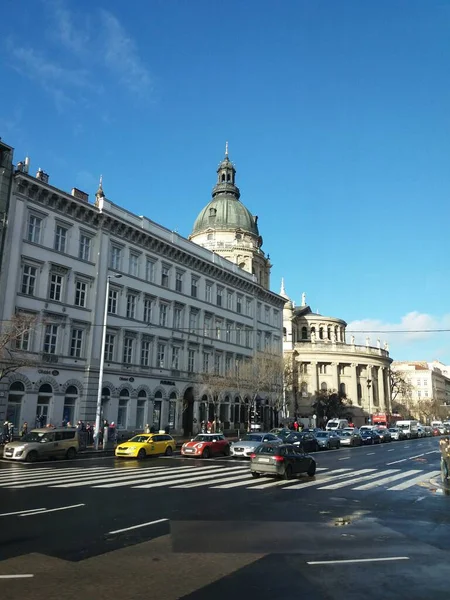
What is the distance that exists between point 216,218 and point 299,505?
254 ft

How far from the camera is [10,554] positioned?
818cm

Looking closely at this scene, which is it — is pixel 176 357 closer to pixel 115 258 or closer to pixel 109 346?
pixel 109 346

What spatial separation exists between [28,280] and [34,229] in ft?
11.8

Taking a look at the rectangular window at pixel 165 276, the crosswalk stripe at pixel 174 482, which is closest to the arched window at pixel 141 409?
the rectangular window at pixel 165 276

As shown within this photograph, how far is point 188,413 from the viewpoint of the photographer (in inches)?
2015

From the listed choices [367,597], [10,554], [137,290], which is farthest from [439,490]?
[137,290]

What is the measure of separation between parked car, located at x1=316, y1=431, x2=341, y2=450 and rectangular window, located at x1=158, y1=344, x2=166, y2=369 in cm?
1447

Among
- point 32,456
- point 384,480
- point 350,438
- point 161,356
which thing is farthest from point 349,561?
point 350,438

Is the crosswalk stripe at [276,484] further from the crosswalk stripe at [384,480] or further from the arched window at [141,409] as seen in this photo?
the arched window at [141,409]

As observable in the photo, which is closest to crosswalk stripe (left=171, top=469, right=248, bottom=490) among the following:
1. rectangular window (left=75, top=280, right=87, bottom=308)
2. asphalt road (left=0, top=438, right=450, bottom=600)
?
asphalt road (left=0, top=438, right=450, bottom=600)

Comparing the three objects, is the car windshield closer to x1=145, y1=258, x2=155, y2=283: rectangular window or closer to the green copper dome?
x1=145, y1=258, x2=155, y2=283: rectangular window

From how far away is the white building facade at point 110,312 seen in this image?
113 feet

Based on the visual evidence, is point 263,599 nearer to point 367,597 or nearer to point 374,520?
point 367,597

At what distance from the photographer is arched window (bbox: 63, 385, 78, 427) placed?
36.9 m
